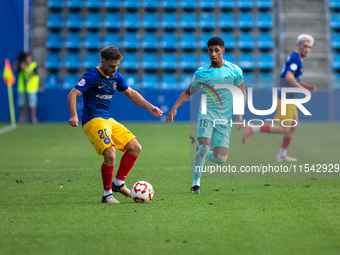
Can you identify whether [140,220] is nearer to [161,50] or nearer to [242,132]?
[242,132]

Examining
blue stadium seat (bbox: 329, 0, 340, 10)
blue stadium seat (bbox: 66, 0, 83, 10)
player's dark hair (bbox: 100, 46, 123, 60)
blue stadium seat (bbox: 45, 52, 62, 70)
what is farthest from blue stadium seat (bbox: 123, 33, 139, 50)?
player's dark hair (bbox: 100, 46, 123, 60)

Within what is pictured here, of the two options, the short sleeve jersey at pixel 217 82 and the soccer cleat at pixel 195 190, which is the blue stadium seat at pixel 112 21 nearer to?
the short sleeve jersey at pixel 217 82

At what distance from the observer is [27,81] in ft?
57.1

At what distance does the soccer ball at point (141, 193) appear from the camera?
5180 millimetres

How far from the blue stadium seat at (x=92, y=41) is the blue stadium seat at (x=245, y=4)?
6.32 meters

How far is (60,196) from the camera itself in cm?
566

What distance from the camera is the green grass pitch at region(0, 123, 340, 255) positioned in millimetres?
3547

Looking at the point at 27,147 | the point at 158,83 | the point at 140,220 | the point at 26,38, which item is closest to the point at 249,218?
the point at 140,220

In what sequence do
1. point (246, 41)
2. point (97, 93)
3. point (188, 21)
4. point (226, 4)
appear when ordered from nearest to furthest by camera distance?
point (97, 93)
point (246, 41)
point (188, 21)
point (226, 4)

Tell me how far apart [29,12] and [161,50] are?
577 cm

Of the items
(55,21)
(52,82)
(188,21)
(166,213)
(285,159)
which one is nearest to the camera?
(166,213)

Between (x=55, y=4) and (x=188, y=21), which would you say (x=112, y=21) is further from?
(x=188, y=21)

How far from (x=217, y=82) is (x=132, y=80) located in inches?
563

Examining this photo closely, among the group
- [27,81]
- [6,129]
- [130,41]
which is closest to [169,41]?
[130,41]
